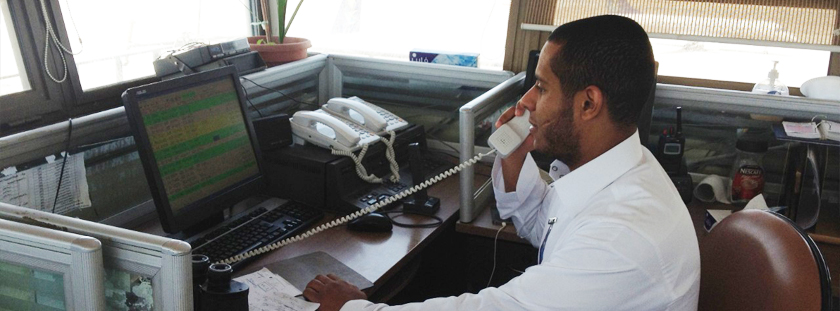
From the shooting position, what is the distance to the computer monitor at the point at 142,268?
0.90 metres

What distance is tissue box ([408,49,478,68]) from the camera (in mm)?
2445

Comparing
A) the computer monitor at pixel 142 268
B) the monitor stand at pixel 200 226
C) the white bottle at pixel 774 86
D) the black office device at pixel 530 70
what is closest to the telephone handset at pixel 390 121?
the black office device at pixel 530 70

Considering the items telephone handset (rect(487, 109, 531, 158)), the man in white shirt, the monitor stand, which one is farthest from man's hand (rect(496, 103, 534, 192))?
the monitor stand

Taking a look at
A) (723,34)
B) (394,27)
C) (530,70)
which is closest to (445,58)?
(530,70)

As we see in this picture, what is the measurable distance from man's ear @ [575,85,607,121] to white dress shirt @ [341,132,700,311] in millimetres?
85

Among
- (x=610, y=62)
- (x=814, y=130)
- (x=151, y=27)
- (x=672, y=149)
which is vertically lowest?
(x=672, y=149)

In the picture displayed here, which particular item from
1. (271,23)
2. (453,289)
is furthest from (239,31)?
(453,289)

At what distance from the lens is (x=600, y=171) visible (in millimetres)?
1307

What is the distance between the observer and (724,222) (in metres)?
1.43

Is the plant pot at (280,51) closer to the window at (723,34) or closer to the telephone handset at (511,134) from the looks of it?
the window at (723,34)

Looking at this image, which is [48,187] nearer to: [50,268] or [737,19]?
[50,268]

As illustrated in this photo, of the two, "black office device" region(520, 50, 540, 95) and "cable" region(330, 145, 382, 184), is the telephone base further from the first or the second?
"black office device" region(520, 50, 540, 95)

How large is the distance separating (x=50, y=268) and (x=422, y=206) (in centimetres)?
115

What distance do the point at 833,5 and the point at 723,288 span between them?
122 cm
